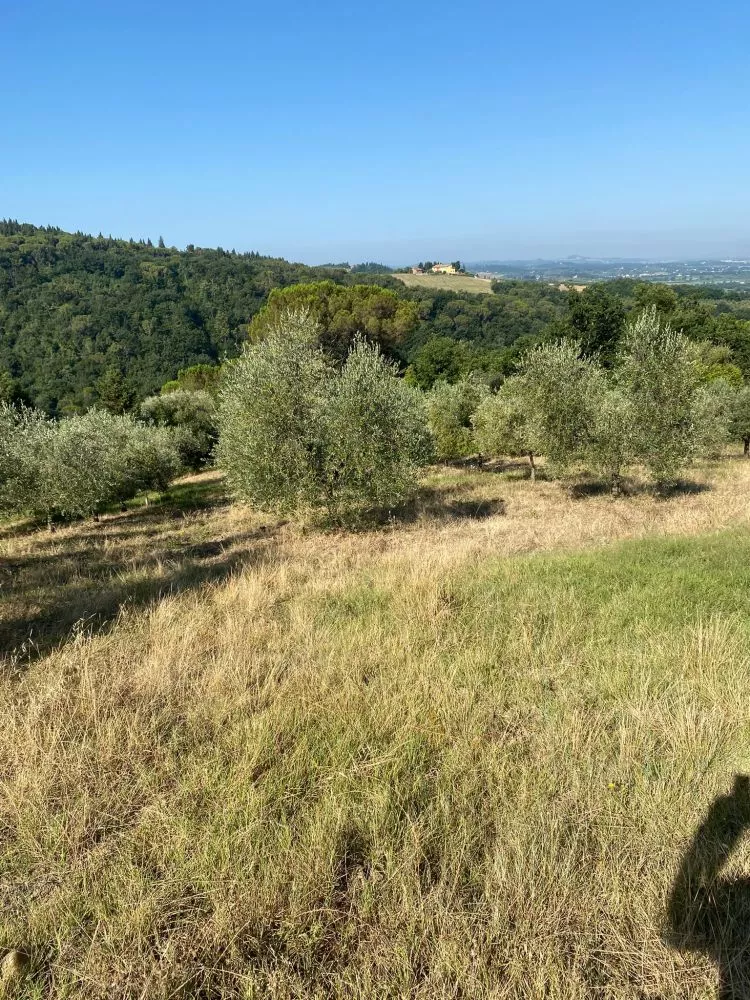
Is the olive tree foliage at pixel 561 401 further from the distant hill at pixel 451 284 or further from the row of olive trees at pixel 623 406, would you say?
the distant hill at pixel 451 284

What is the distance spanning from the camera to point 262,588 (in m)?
7.44

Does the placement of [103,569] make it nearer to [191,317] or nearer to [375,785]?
[375,785]

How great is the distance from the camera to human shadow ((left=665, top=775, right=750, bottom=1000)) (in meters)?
2.24

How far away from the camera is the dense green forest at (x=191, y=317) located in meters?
63.0

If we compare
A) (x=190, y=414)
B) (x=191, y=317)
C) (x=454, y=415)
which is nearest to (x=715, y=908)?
(x=454, y=415)

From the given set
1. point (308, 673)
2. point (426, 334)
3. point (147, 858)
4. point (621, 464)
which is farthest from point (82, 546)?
point (426, 334)

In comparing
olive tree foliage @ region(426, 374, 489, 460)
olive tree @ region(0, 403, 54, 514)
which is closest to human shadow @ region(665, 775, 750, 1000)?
olive tree @ region(0, 403, 54, 514)

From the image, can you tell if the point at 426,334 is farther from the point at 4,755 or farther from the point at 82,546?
the point at 4,755

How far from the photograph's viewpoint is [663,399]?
57.1 feet

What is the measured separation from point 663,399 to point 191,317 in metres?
110

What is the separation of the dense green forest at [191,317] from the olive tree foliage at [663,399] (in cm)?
3652

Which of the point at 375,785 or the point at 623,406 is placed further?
the point at 623,406

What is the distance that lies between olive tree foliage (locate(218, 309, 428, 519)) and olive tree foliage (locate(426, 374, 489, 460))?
1790 cm

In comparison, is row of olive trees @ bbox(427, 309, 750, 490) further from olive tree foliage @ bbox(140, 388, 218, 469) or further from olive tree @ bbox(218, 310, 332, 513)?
olive tree foliage @ bbox(140, 388, 218, 469)
